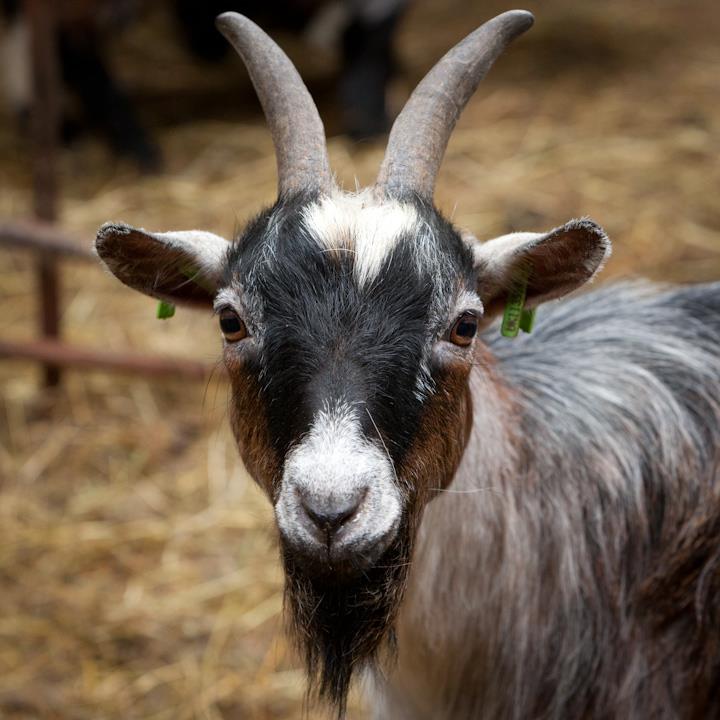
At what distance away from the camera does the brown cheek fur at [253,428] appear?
2.44 meters

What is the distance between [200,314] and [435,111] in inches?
82.5

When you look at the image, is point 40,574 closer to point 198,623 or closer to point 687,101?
point 198,623

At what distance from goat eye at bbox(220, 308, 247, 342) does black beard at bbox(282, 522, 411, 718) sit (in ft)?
1.64

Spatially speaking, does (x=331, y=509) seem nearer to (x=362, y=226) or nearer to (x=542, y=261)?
(x=362, y=226)

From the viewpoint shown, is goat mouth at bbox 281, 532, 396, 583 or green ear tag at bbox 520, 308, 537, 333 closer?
goat mouth at bbox 281, 532, 396, 583

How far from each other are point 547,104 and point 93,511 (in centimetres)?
→ 518

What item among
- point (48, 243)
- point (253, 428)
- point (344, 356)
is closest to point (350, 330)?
point (344, 356)

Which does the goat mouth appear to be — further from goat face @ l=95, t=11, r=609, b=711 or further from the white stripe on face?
the white stripe on face

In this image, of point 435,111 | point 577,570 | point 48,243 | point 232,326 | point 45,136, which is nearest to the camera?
point 232,326

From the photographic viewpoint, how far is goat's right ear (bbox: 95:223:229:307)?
8.43ft

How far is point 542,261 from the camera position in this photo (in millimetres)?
2621

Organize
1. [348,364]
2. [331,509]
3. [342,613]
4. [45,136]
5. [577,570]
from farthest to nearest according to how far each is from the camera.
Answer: [45,136] → [577,570] → [342,613] → [348,364] → [331,509]

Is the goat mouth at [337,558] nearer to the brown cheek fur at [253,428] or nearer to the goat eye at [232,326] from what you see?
the brown cheek fur at [253,428]

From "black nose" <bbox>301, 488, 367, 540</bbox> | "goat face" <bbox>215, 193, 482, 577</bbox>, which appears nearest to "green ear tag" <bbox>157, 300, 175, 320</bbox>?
"goat face" <bbox>215, 193, 482, 577</bbox>
